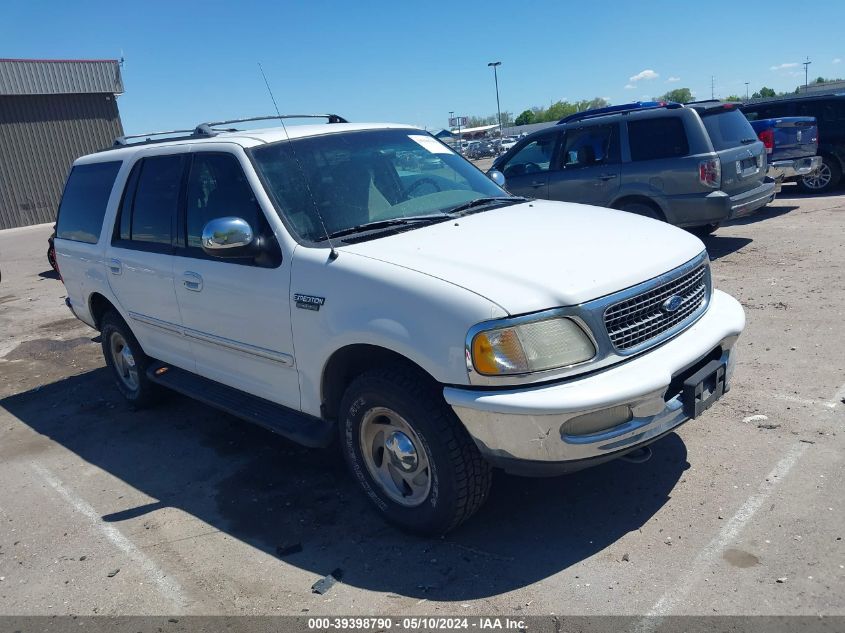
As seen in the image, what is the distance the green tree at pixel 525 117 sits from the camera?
120 m

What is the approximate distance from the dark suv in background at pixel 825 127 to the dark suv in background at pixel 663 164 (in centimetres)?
490

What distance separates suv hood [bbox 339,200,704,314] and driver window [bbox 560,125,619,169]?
5147mm

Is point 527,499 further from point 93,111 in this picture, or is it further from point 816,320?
point 93,111

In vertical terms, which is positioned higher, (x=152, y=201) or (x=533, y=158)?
(x=152, y=201)

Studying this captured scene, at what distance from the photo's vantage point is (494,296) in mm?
3041

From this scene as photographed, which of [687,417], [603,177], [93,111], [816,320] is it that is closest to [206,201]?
[687,417]

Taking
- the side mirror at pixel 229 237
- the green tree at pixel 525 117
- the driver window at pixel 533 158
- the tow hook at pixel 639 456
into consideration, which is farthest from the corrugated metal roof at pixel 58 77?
the green tree at pixel 525 117

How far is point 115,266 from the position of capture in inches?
215

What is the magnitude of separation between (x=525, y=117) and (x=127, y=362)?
4828 inches

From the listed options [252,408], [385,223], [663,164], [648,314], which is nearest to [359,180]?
[385,223]

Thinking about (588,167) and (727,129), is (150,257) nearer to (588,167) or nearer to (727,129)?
(588,167)

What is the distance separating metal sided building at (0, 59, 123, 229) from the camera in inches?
1091

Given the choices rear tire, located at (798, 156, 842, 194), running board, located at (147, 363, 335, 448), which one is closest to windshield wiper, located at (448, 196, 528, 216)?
running board, located at (147, 363, 335, 448)

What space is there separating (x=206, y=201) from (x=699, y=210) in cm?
617
